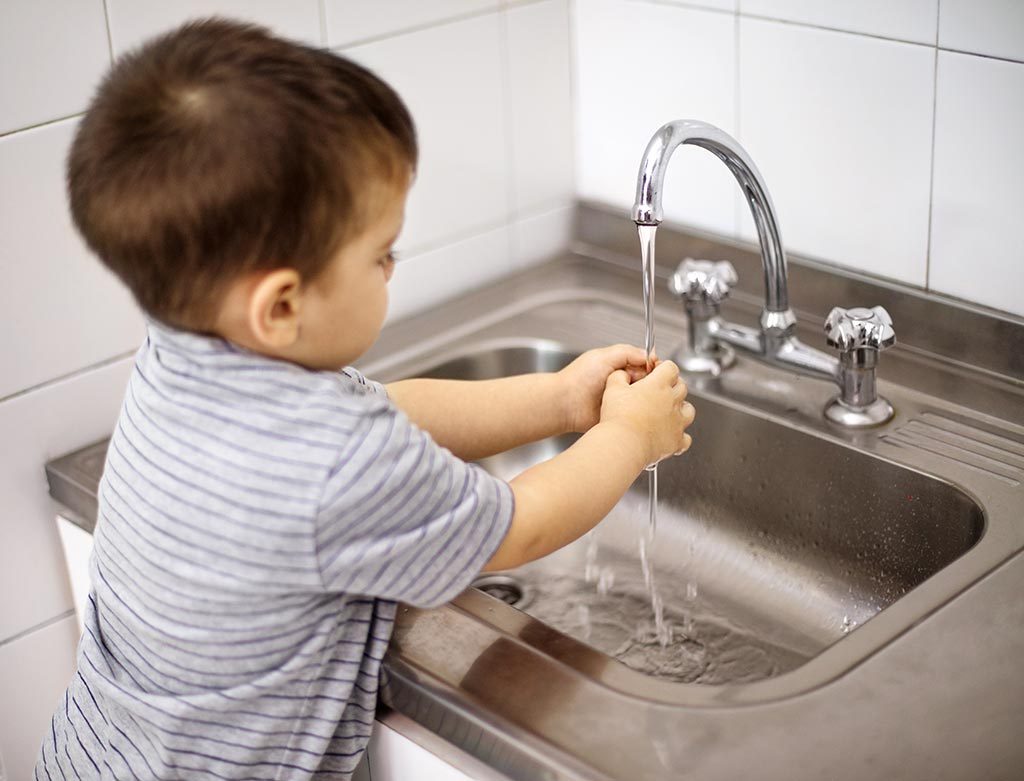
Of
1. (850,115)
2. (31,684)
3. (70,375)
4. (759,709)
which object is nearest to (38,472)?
(70,375)

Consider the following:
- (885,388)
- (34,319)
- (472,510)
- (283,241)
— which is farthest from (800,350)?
(34,319)

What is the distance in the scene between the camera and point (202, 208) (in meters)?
0.74

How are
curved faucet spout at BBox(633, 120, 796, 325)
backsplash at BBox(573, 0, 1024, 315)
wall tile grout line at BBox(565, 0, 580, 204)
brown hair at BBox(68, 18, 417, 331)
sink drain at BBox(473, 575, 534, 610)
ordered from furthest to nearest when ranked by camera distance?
wall tile grout line at BBox(565, 0, 580, 204)
sink drain at BBox(473, 575, 534, 610)
backsplash at BBox(573, 0, 1024, 315)
curved faucet spout at BBox(633, 120, 796, 325)
brown hair at BBox(68, 18, 417, 331)

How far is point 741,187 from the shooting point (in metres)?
1.10

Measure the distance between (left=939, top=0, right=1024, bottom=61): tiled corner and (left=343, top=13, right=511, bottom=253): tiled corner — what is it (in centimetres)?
48

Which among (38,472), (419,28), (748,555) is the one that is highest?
(419,28)

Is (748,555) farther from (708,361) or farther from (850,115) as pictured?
(850,115)

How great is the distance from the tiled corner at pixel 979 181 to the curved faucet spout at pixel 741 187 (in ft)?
0.51

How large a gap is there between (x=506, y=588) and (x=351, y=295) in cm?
47

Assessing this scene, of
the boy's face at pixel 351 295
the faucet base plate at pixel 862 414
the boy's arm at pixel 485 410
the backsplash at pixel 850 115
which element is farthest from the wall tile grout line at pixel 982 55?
the boy's face at pixel 351 295

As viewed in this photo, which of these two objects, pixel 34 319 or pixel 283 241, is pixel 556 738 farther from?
pixel 34 319

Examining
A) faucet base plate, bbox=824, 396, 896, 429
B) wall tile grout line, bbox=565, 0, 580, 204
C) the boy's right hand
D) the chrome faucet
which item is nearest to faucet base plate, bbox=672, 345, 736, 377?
the chrome faucet

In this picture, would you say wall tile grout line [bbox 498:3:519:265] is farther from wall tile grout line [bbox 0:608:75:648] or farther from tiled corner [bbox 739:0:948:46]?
wall tile grout line [bbox 0:608:75:648]

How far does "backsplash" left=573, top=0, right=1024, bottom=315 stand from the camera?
109 cm
